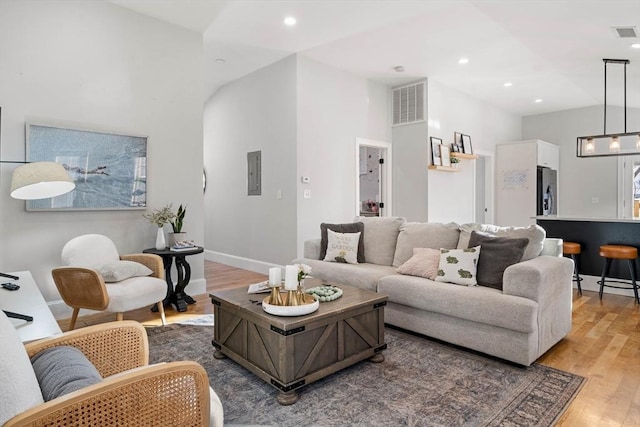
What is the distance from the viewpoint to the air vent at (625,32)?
3678mm

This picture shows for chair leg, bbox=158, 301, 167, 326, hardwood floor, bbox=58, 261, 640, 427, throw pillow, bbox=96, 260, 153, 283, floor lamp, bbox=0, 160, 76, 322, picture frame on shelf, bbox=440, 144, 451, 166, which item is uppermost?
picture frame on shelf, bbox=440, 144, 451, 166

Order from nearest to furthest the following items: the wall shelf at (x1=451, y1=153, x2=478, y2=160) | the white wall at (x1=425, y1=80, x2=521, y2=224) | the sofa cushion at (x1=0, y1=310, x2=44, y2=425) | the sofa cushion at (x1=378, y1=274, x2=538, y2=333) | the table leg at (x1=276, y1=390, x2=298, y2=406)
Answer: the sofa cushion at (x1=0, y1=310, x2=44, y2=425)
the table leg at (x1=276, y1=390, x2=298, y2=406)
the sofa cushion at (x1=378, y1=274, x2=538, y2=333)
the white wall at (x1=425, y1=80, x2=521, y2=224)
the wall shelf at (x1=451, y1=153, x2=478, y2=160)

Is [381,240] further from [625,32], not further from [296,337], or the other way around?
[625,32]

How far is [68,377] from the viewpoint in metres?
1.12

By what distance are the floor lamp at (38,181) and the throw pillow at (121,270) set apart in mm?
654

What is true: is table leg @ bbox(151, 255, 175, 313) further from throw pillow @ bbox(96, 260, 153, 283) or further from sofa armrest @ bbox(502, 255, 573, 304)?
sofa armrest @ bbox(502, 255, 573, 304)

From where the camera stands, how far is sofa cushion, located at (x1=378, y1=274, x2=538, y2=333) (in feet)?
7.97

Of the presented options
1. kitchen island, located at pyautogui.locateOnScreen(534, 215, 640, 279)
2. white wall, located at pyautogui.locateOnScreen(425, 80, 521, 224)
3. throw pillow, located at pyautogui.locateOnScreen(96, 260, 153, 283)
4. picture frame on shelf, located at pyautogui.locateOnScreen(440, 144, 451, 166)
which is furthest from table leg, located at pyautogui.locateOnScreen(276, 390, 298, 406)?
picture frame on shelf, located at pyautogui.locateOnScreen(440, 144, 451, 166)

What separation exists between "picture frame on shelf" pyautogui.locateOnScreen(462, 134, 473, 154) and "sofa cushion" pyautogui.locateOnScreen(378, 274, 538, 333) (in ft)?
14.1

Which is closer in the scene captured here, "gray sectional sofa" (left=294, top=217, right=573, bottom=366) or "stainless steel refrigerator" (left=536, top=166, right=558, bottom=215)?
"gray sectional sofa" (left=294, top=217, right=573, bottom=366)

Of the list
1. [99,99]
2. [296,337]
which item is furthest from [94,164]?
[296,337]

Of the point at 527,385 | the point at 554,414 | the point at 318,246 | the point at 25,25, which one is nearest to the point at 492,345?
the point at 527,385

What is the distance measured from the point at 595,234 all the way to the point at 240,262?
4.97 meters

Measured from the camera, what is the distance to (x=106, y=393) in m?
Answer: 1.04
